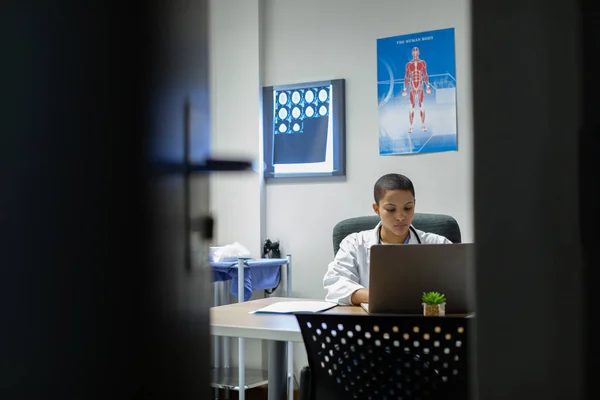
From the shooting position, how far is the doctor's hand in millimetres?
2162

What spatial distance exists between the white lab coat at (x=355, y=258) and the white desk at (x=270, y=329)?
0.78ft

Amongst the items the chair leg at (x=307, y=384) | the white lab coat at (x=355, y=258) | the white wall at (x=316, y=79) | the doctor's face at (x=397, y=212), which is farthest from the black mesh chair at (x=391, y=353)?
the white wall at (x=316, y=79)

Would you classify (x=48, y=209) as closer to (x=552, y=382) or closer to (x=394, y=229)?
(x=552, y=382)

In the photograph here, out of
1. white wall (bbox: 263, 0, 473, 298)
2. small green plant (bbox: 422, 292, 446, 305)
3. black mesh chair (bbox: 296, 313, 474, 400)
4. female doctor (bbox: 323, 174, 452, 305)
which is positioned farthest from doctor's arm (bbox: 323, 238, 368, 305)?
white wall (bbox: 263, 0, 473, 298)

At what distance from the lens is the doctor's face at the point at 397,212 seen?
244 centimetres

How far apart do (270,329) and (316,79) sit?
86.5 inches

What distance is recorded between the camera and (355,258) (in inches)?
96.7

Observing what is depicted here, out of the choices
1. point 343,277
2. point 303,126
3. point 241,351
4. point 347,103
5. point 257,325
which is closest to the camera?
point 257,325

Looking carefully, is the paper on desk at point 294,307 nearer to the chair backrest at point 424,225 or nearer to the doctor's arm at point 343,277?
the doctor's arm at point 343,277

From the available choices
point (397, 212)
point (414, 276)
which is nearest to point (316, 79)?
point (397, 212)

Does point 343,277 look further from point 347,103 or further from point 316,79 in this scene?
point 316,79

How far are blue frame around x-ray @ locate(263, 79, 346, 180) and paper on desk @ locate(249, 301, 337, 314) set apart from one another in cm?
144

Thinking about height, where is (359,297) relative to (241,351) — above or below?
above

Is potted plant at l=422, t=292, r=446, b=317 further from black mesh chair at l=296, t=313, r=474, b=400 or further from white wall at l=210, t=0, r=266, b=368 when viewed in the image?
white wall at l=210, t=0, r=266, b=368
